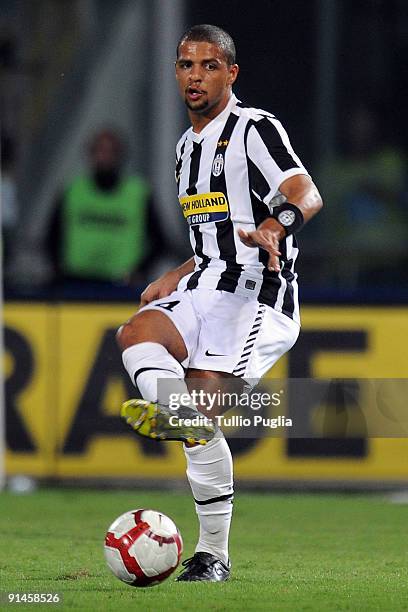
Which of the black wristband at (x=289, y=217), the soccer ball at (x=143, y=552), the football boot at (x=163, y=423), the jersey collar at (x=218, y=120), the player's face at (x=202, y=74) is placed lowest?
the soccer ball at (x=143, y=552)

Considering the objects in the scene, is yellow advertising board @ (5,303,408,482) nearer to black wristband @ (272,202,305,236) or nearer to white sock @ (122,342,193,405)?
white sock @ (122,342,193,405)

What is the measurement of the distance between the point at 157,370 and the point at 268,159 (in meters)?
0.93

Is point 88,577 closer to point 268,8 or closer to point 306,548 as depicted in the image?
point 306,548

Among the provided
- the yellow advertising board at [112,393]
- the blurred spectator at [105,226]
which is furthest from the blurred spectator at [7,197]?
the yellow advertising board at [112,393]

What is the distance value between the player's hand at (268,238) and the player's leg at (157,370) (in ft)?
1.99

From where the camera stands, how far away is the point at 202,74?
608cm

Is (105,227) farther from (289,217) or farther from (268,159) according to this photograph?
(289,217)

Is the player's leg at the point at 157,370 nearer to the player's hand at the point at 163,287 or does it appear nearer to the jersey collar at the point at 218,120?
the player's hand at the point at 163,287

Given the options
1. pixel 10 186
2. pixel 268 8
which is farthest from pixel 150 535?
pixel 268 8

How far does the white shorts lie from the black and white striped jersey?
0.06 meters

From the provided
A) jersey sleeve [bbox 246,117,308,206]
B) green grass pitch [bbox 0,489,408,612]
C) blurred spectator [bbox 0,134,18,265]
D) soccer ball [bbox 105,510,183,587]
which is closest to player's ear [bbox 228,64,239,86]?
jersey sleeve [bbox 246,117,308,206]

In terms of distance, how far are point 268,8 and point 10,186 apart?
3.86m

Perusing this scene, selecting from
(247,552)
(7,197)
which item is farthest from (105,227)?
(247,552)

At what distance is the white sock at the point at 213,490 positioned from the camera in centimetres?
604
